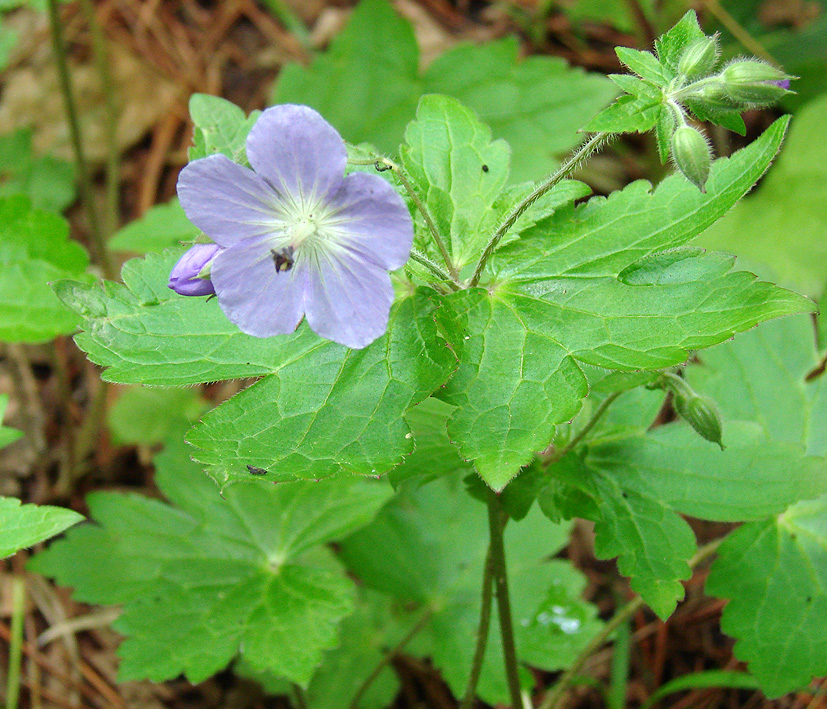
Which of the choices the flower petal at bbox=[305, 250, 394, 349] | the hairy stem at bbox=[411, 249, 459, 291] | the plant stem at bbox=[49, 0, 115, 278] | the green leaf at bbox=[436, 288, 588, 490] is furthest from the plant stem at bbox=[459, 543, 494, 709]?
the plant stem at bbox=[49, 0, 115, 278]

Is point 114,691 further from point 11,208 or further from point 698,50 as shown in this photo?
point 698,50

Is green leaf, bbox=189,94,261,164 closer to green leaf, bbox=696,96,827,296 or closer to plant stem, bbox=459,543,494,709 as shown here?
plant stem, bbox=459,543,494,709

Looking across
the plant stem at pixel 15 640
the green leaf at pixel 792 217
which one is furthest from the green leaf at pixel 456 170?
the plant stem at pixel 15 640

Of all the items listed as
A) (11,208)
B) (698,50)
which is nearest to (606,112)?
(698,50)

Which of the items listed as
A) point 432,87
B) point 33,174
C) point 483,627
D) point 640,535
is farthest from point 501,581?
point 33,174

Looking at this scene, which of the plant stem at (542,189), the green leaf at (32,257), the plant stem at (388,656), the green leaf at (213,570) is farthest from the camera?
the plant stem at (388,656)

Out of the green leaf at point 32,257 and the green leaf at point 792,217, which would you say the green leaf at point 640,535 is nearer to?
the green leaf at point 32,257
